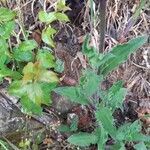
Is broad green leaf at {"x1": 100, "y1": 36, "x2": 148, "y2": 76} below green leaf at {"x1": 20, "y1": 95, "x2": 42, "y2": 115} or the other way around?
the other way around

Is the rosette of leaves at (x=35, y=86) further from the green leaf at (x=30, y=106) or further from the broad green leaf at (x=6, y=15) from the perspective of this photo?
the broad green leaf at (x=6, y=15)

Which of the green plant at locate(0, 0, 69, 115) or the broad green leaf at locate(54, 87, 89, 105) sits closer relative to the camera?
the broad green leaf at locate(54, 87, 89, 105)

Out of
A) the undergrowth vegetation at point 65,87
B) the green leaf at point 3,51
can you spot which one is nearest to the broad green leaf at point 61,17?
the undergrowth vegetation at point 65,87

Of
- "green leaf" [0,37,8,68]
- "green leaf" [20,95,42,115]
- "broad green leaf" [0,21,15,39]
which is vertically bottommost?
"green leaf" [20,95,42,115]

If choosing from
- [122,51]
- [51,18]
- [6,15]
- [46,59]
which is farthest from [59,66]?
[122,51]

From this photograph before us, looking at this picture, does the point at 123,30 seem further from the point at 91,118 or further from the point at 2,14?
the point at 2,14

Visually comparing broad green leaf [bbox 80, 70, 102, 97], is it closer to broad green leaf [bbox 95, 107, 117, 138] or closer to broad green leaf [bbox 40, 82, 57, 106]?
broad green leaf [bbox 95, 107, 117, 138]

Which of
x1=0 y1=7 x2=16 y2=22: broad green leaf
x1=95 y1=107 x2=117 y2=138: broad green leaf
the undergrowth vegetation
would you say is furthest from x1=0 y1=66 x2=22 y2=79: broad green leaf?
x1=95 y1=107 x2=117 y2=138: broad green leaf

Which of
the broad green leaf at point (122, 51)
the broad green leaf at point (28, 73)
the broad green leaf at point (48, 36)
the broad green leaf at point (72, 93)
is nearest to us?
the broad green leaf at point (122, 51)
